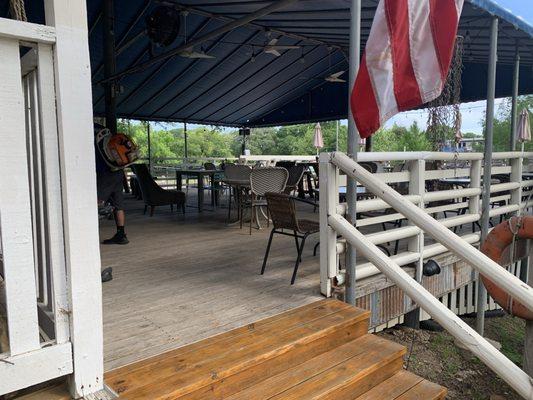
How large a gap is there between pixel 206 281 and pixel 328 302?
937 mm

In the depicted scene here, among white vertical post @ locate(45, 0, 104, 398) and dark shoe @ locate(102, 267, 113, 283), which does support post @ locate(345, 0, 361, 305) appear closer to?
white vertical post @ locate(45, 0, 104, 398)

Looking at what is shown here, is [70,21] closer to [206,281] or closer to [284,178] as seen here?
[206,281]

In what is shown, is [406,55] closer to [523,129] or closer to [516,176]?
[516,176]

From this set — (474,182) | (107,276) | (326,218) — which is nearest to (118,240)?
(107,276)

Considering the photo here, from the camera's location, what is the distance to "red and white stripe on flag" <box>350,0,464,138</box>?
223 cm

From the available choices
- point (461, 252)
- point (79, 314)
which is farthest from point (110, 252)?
point (461, 252)

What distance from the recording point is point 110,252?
4035 mm

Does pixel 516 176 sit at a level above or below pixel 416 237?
above

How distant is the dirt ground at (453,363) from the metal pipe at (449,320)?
4.77ft

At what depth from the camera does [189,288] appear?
9.54 feet

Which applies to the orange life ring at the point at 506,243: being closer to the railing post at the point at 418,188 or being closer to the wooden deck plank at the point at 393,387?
the railing post at the point at 418,188

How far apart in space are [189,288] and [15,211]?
5.35 ft

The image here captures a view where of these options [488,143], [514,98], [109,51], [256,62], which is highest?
[256,62]

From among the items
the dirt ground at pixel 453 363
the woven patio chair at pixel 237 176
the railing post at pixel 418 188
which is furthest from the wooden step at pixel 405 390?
the woven patio chair at pixel 237 176
